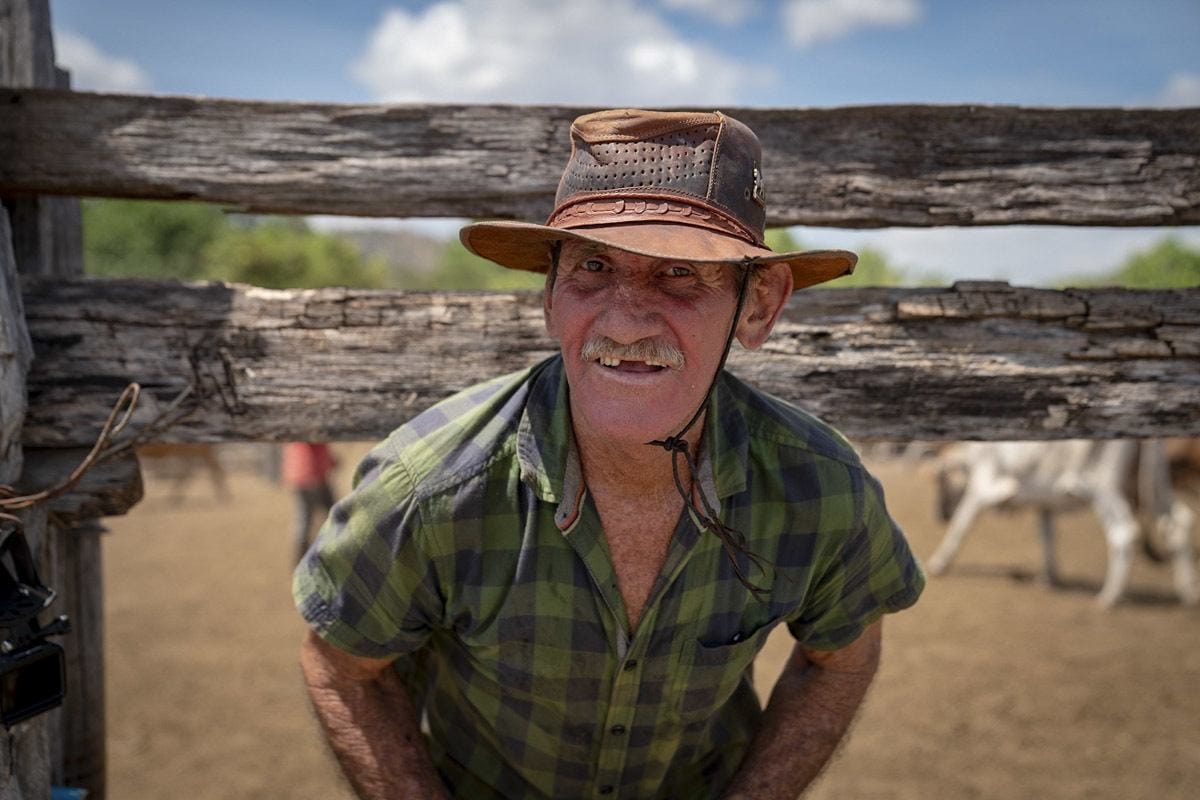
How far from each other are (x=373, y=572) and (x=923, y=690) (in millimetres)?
4482

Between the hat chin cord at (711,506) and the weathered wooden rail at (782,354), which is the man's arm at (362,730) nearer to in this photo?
the weathered wooden rail at (782,354)

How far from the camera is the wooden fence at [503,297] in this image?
2.10 meters

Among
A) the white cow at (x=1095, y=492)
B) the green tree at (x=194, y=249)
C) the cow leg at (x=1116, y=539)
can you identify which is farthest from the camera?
the green tree at (x=194, y=249)

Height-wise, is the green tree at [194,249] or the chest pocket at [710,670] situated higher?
the green tree at [194,249]

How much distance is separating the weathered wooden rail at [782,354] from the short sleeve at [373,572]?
0.47m

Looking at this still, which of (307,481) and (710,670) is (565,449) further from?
(307,481)

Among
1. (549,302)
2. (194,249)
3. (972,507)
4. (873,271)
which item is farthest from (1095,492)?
(194,249)

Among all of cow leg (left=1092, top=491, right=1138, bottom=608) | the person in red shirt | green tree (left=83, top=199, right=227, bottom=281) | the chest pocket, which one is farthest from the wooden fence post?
green tree (left=83, top=199, right=227, bottom=281)

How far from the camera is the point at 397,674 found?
1.96 m

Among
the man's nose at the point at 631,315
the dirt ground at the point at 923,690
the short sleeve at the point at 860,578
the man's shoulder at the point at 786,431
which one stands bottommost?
the dirt ground at the point at 923,690

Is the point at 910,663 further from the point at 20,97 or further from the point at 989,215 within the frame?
the point at 20,97

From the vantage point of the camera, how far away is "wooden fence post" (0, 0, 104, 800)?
1.86 meters

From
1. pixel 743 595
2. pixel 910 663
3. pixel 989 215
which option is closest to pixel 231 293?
pixel 743 595

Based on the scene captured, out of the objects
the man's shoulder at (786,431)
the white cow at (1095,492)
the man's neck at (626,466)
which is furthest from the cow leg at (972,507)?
the man's neck at (626,466)
